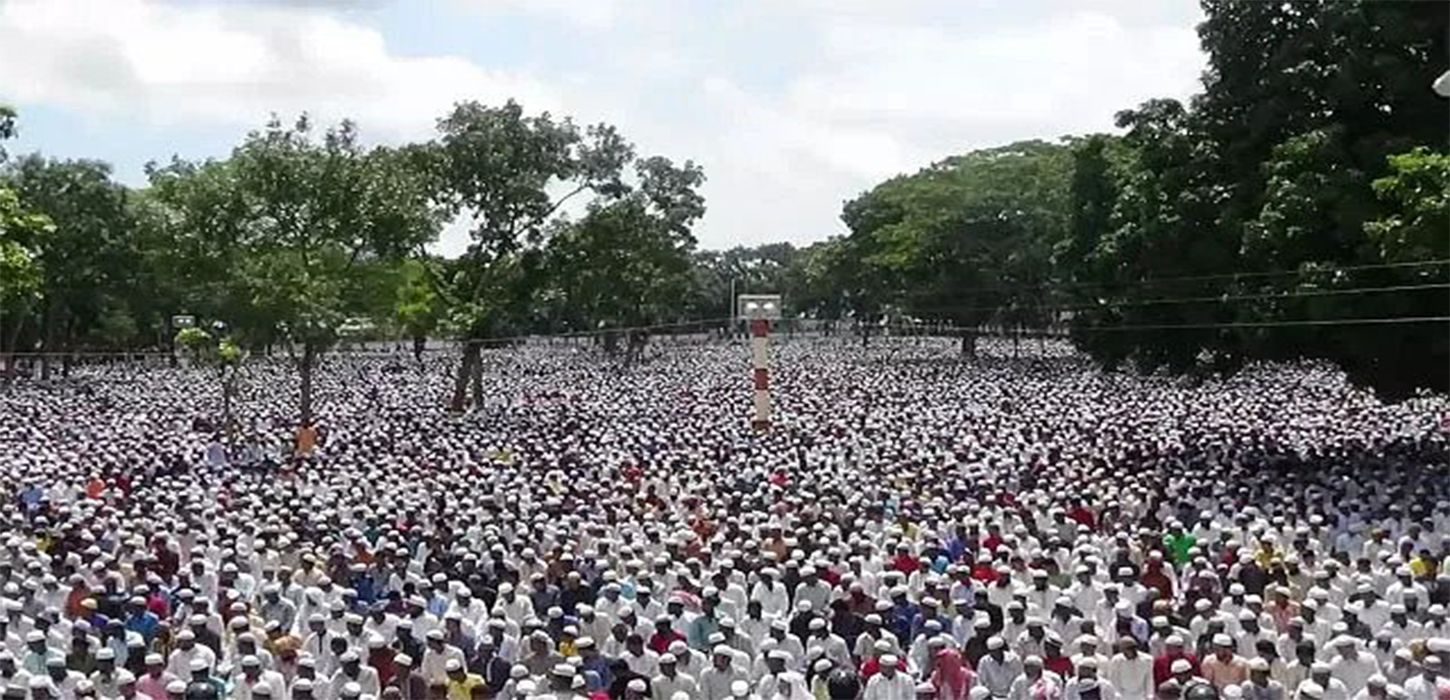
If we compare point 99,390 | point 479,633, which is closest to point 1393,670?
point 479,633

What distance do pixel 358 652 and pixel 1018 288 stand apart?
3750cm

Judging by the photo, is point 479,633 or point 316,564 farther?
point 316,564

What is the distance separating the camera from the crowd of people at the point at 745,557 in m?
8.73

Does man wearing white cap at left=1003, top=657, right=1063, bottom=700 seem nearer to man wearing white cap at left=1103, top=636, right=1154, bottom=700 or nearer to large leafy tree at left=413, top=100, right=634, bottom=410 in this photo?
man wearing white cap at left=1103, top=636, right=1154, bottom=700

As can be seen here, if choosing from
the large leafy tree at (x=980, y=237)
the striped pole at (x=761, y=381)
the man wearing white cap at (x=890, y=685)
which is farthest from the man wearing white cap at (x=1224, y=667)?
the large leafy tree at (x=980, y=237)

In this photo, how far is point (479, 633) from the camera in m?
9.92

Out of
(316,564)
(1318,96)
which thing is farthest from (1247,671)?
(1318,96)

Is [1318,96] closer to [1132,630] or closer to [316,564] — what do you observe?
[1132,630]

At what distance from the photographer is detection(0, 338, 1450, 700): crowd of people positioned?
28.7ft

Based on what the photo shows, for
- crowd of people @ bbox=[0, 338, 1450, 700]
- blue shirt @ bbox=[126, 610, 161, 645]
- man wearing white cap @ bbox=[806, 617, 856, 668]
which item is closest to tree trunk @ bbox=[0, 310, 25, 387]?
crowd of people @ bbox=[0, 338, 1450, 700]

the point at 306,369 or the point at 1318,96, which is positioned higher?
the point at 1318,96

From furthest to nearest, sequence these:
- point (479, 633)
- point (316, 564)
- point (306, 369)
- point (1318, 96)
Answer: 1. point (306, 369)
2. point (1318, 96)
3. point (316, 564)
4. point (479, 633)

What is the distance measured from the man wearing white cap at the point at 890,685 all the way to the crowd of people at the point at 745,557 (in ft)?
0.06

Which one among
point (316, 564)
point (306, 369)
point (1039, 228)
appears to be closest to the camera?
point (316, 564)
